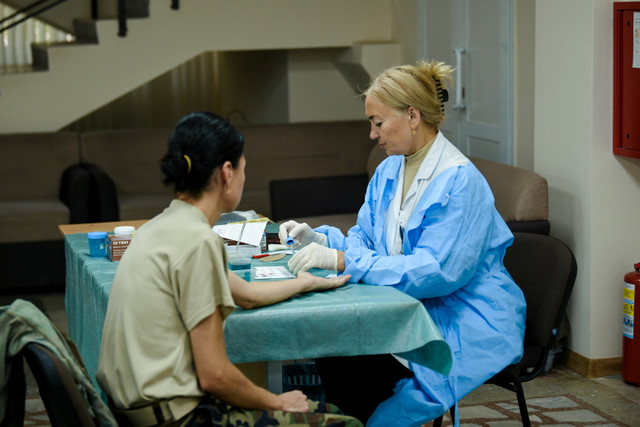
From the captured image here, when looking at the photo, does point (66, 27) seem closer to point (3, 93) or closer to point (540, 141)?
point (3, 93)

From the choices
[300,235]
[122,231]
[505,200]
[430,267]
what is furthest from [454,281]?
[505,200]

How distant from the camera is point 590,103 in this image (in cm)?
353

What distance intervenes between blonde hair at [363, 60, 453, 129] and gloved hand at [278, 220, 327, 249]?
1.56 feet

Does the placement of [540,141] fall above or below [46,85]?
below

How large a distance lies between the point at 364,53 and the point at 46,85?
1.99 metres

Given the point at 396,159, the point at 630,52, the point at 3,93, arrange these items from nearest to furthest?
1. the point at 396,159
2. the point at 630,52
3. the point at 3,93

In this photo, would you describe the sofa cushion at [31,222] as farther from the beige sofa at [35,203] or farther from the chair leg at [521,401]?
the chair leg at [521,401]

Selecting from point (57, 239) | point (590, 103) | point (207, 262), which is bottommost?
point (57, 239)

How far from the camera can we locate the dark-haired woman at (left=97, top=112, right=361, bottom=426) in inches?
71.2

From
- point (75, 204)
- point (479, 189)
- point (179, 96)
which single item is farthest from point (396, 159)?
point (179, 96)

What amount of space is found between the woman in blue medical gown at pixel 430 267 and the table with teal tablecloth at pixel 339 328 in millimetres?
123

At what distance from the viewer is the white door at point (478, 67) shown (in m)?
4.48

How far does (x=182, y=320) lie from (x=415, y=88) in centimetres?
110

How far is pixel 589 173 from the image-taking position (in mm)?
3568
